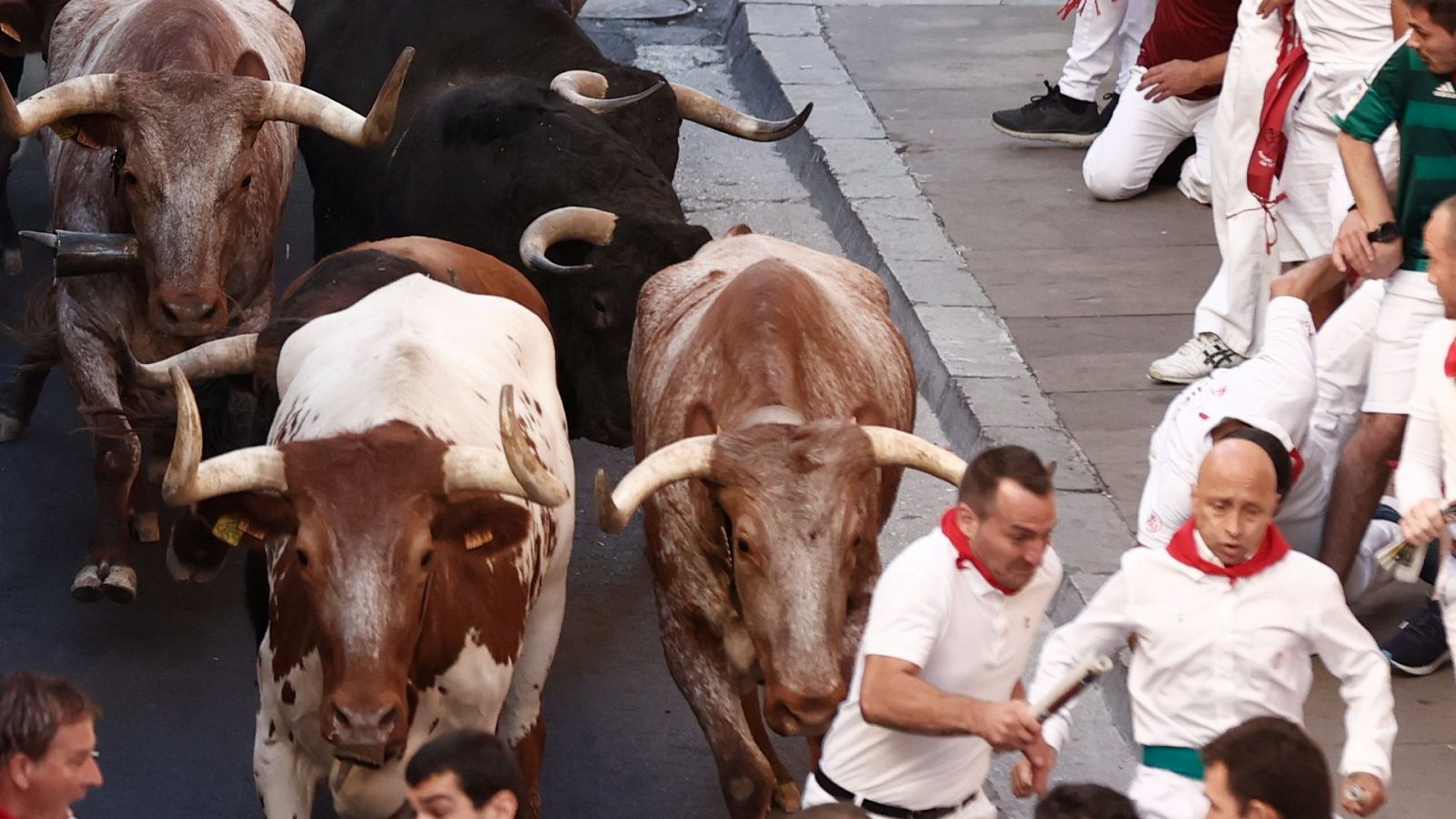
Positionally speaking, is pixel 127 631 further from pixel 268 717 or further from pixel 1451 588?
pixel 1451 588

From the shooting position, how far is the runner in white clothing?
4.32 m

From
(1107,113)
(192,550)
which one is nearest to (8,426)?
(192,550)

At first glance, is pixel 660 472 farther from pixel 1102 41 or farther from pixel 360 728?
pixel 1102 41

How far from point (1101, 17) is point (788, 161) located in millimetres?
2006

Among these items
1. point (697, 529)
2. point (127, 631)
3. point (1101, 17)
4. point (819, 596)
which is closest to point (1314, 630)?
point (819, 596)

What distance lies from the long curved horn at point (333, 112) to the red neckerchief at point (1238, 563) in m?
3.73

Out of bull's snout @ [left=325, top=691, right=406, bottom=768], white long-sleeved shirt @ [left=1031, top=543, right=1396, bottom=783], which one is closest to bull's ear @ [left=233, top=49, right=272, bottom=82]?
bull's snout @ [left=325, top=691, right=406, bottom=768]

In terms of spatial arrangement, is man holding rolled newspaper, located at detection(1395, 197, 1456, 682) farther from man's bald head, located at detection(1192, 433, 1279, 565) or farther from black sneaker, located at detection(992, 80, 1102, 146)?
black sneaker, located at detection(992, 80, 1102, 146)

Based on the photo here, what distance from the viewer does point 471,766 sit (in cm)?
381

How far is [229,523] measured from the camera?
4.99 m

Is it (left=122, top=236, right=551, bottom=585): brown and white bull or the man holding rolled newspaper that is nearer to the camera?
the man holding rolled newspaper

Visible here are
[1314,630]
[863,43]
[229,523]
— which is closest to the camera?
[1314,630]

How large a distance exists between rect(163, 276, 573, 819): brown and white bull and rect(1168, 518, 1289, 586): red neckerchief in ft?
4.88

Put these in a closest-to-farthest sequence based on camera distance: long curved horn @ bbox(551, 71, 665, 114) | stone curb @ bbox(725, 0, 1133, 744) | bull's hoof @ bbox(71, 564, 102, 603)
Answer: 1. bull's hoof @ bbox(71, 564, 102, 603)
2. stone curb @ bbox(725, 0, 1133, 744)
3. long curved horn @ bbox(551, 71, 665, 114)
